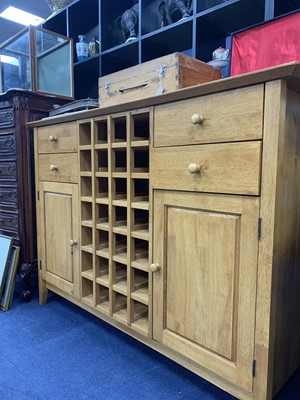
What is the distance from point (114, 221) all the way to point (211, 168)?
548 mm

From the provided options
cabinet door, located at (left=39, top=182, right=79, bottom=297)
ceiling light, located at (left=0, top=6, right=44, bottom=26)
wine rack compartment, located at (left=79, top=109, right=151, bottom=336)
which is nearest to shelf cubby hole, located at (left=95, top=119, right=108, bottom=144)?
wine rack compartment, located at (left=79, top=109, right=151, bottom=336)

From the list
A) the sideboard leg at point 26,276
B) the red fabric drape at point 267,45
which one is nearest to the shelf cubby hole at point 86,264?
the sideboard leg at point 26,276

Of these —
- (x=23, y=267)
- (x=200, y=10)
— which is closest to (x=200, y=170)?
(x=200, y=10)

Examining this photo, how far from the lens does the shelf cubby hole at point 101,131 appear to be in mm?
1359

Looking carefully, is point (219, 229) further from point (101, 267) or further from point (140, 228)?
point (101, 267)

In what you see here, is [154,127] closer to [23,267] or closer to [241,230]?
[241,230]

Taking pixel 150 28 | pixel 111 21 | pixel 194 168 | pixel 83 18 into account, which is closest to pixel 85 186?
pixel 194 168

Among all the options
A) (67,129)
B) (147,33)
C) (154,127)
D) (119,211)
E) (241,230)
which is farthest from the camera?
(147,33)

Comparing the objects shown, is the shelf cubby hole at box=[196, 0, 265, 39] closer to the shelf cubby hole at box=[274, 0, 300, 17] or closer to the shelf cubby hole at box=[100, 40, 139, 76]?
the shelf cubby hole at box=[274, 0, 300, 17]

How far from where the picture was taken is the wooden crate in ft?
3.84

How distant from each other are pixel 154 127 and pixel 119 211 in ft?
2.05

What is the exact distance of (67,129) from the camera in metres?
1.48

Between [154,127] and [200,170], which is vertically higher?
[154,127]

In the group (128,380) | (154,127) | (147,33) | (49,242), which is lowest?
(128,380)
